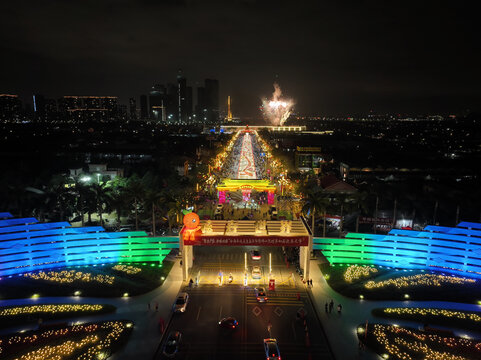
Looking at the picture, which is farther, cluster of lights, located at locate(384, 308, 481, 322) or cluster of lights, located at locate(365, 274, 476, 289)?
cluster of lights, located at locate(365, 274, 476, 289)

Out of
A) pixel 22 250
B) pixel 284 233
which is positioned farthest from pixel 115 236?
pixel 284 233

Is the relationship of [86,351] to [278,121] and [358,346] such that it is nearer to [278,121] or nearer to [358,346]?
[358,346]

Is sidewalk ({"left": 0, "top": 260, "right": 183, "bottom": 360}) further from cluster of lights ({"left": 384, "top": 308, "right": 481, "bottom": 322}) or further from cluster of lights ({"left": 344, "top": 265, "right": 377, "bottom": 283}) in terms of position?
cluster of lights ({"left": 384, "top": 308, "right": 481, "bottom": 322})

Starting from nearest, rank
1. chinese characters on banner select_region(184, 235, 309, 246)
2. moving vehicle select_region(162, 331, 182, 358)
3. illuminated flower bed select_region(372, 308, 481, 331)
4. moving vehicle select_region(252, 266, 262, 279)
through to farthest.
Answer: moving vehicle select_region(162, 331, 182, 358), illuminated flower bed select_region(372, 308, 481, 331), chinese characters on banner select_region(184, 235, 309, 246), moving vehicle select_region(252, 266, 262, 279)

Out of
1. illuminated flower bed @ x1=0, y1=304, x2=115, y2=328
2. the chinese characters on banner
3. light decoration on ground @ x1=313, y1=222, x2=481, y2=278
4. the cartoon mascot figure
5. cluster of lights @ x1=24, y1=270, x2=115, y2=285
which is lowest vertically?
illuminated flower bed @ x1=0, y1=304, x2=115, y2=328

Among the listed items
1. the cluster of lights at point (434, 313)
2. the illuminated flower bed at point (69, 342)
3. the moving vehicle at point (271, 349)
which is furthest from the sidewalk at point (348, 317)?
the illuminated flower bed at point (69, 342)

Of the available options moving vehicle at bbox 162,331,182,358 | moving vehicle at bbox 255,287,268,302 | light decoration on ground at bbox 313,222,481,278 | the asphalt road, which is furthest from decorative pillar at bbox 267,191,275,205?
moving vehicle at bbox 162,331,182,358

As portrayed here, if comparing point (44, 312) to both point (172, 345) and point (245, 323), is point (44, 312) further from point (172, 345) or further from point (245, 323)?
point (245, 323)

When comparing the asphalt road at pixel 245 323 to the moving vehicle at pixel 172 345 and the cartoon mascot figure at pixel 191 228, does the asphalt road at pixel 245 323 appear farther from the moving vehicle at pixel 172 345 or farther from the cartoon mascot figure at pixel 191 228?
the cartoon mascot figure at pixel 191 228
